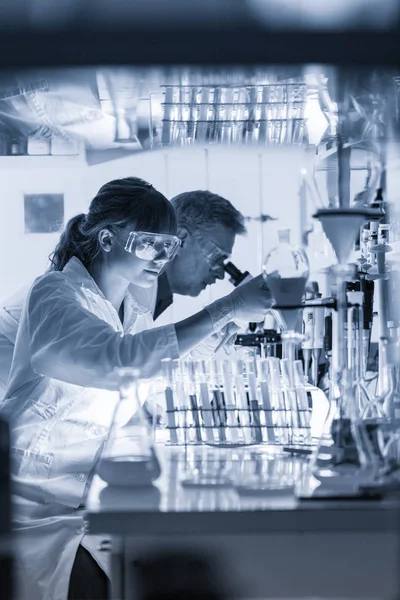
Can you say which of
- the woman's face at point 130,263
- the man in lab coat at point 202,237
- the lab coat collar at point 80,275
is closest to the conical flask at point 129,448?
the woman's face at point 130,263

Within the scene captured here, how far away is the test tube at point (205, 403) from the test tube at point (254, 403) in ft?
0.35

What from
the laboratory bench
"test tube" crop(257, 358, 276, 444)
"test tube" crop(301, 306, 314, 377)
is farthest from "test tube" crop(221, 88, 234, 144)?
the laboratory bench

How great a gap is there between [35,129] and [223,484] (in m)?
3.10

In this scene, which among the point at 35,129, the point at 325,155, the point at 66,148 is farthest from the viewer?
the point at 66,148

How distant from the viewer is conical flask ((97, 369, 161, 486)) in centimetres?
148

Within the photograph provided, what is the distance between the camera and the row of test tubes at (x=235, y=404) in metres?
2.07

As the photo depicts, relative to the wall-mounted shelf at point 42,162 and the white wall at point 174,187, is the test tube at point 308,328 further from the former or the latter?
the wall-mounted shelf at point 42,162

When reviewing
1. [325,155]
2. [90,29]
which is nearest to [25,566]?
[325,155]

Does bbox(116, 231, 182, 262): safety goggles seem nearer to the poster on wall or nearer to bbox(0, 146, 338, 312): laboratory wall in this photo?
bbox(0, 146, 338, 312): laboratory wall

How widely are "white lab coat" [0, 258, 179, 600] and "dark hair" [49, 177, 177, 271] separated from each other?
9cm

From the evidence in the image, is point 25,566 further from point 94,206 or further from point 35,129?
point 35,129

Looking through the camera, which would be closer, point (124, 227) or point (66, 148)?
point (124, 227)

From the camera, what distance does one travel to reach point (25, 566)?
7.56ft

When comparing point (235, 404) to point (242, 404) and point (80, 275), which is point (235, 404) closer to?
point (242, 404)
